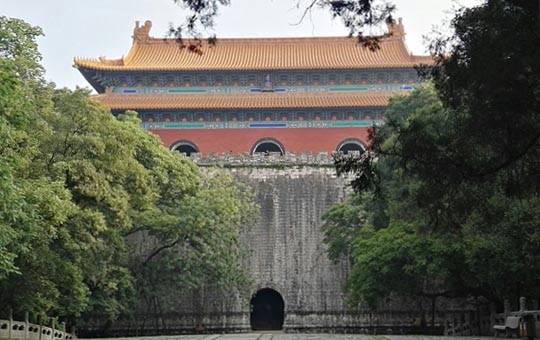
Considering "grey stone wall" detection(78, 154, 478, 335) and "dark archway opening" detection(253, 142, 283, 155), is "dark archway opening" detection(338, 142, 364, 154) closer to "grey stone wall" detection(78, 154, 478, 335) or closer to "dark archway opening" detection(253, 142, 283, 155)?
"grey stone wall" detection(78, 154, 478, 335)

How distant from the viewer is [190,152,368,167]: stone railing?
96.5ft

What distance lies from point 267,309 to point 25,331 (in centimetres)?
1388

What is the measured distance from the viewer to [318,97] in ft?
103

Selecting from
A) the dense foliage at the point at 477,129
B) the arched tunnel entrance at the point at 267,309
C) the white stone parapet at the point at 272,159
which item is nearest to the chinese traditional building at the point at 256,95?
the white stone parapet at the point at 272,159

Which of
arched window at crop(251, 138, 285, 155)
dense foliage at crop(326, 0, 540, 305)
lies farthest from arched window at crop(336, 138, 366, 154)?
dense foliage at crop(326, 0, 540, 305)

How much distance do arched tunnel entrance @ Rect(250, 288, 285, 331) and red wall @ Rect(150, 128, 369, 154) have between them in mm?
5867

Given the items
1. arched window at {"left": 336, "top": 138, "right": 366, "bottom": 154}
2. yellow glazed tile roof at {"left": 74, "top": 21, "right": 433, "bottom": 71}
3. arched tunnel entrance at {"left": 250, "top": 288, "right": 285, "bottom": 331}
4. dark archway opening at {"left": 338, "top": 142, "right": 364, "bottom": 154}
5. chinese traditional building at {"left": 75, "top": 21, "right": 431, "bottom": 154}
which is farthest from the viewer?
yellow glazed tile roof at {"left": 74, "top": 21, "right": 433, "bottom": 71}

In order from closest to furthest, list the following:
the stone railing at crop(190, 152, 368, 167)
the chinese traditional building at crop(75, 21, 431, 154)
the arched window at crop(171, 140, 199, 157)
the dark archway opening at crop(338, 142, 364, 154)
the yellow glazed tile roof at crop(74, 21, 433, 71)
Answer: the stone railing at crop(190, 152, 368, 167) < the chinese traditional building at crop(75, 21, 431, 154) < the dark archway opening at crop(338, 142, 364, 154) < the arched window at crop(171, 140, 199, 157) < the yellow glazed tile roof at crop(74, 21, 433, 71)

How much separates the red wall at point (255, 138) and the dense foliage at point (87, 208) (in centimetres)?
568

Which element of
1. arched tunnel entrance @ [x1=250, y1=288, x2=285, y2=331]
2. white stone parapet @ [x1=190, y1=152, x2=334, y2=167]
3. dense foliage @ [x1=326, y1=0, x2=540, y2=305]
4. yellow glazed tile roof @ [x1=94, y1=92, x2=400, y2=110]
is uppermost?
yellow glazed tile roof @ [x1=94, y1=92, x2=400, y2=110]

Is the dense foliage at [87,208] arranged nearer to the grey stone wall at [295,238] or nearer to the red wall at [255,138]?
the grey stone wall at [295,238]

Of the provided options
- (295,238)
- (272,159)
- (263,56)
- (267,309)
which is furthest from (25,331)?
(263,56)

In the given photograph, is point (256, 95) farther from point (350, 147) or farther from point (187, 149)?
point (350, 147)

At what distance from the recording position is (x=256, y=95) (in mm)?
31656
